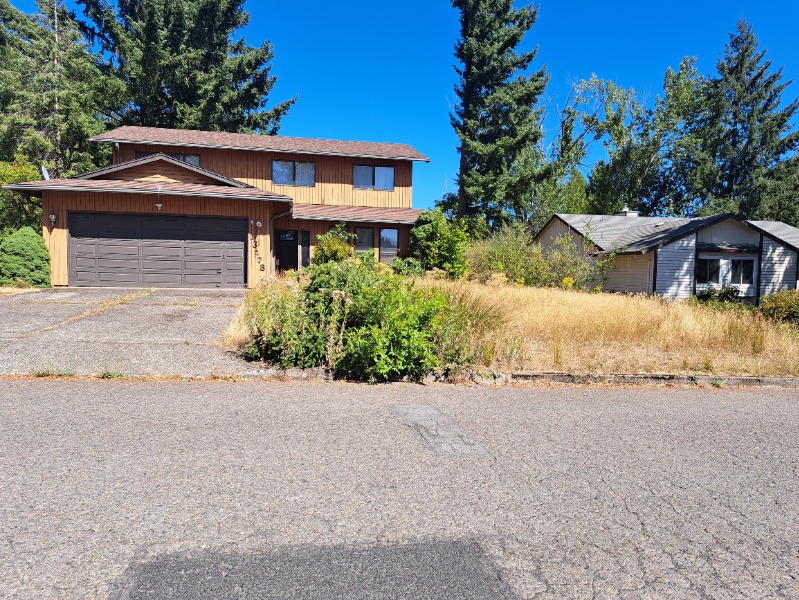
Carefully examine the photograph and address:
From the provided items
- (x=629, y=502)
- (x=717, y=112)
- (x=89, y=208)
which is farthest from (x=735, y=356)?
(x=717, y=112)

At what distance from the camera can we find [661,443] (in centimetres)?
448

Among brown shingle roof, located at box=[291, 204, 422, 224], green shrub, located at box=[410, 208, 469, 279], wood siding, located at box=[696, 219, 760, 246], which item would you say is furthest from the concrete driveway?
wood siding, located at box=[696, 219, 760, 246]

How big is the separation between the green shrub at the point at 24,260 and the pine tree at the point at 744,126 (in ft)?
147

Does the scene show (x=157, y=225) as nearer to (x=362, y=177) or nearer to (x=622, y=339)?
(x=362, y=177)

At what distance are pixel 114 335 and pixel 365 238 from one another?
15.6m

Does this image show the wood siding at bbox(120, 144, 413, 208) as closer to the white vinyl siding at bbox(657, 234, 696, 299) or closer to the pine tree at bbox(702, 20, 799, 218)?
the white vinyl siding at bbox(657, 234, 696, 299)

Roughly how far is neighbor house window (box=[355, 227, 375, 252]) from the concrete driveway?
10.5 metres

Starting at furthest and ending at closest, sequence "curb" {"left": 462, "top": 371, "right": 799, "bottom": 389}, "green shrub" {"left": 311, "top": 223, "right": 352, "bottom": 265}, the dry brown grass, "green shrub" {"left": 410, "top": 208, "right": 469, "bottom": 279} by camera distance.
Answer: "green shrub" {"left": 410, "top": 208, "right": 469, "bottom": 279} < "green shrub" {"left": 311, "top": 223, "right": 352, "bottom": 265} < the dry brown grass < "curb" {"left": 462, "top": 371, "right": 799, "bottom": 389}

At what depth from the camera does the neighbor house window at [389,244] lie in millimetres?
23484

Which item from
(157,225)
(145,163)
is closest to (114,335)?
(157,225)

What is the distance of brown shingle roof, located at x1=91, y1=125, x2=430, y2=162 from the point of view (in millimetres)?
22297

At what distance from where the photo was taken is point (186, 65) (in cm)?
3055

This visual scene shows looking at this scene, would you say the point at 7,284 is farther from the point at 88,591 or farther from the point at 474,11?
the point at 474,11

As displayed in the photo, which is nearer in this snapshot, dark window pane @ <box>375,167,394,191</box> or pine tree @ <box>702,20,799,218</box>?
dark window pane @ <box>375,167,394,191</box>
